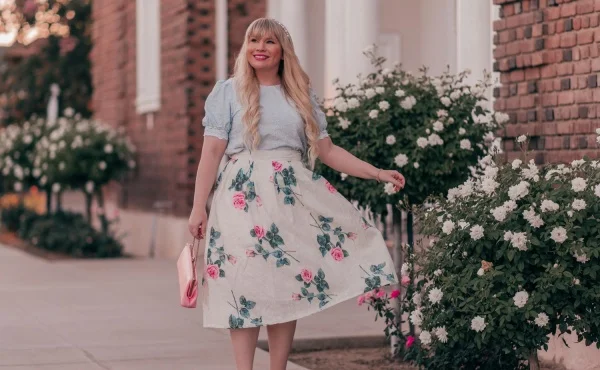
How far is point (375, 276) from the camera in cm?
603

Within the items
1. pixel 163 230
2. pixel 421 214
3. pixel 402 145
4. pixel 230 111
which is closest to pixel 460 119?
pixel 402 145

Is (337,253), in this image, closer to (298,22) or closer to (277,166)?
(277,166)

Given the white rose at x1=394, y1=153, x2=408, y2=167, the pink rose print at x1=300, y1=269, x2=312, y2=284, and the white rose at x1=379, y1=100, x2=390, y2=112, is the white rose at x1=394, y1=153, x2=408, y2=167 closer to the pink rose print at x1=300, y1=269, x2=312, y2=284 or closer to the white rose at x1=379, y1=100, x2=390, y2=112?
the white rose at x1=379, y1=100, x2=390, y2=112

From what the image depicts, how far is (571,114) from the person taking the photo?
23.9 feet

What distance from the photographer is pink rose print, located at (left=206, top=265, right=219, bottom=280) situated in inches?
231

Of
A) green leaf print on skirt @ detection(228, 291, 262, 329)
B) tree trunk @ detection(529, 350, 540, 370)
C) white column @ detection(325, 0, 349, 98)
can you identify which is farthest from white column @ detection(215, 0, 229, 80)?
tree trunk @ detection(529, 350, 540, 370)

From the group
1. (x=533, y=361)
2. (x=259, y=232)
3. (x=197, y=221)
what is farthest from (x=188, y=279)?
(x=533, y=361)

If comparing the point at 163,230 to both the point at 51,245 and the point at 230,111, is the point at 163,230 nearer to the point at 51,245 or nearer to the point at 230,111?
the point at 51,245

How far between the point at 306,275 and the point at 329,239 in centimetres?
21

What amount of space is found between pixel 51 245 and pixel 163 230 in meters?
1.49

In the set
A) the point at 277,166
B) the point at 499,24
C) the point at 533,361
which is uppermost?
the point at 499,24

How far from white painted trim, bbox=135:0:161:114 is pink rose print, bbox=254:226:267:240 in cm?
1092

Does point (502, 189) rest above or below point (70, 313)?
above

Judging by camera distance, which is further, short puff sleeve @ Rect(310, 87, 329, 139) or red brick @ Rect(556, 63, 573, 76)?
red brick @ Rect(556, 63, 573, 76)
